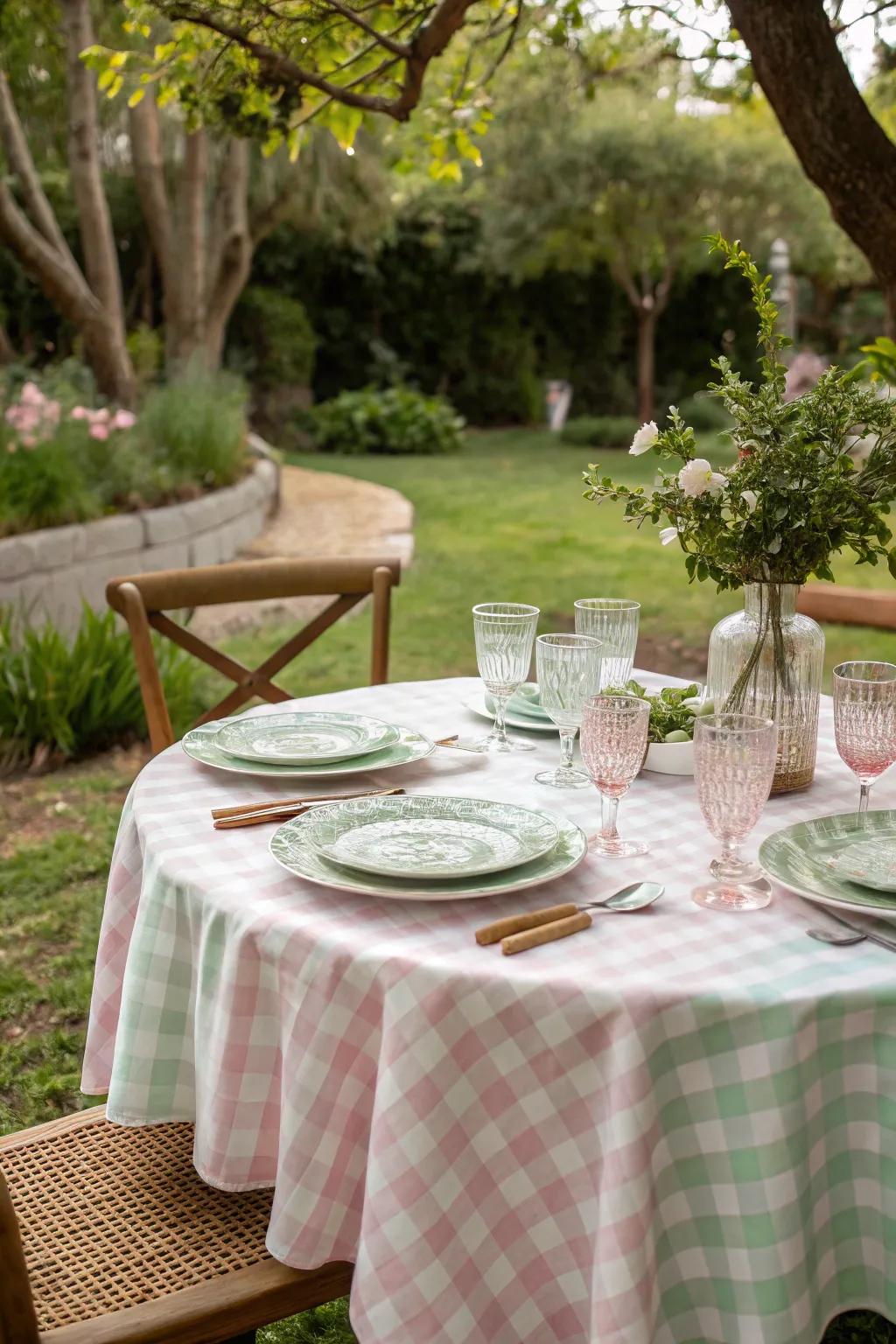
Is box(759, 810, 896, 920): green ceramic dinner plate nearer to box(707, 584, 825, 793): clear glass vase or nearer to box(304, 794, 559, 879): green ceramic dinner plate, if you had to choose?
box(707, 584, 825, 793): clear glass vase

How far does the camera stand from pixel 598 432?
15773 mm

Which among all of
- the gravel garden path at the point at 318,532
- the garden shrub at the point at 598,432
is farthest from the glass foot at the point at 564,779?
the garden shrub at the point at 598,432

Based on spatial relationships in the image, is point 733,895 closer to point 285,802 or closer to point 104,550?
point 285,802

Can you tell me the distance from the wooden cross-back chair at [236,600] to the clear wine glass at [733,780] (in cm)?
129

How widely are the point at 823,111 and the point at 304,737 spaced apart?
1874mm

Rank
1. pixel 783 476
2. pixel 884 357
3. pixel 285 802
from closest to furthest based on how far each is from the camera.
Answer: pixel 783 476 → pixel 285 802 → pixel 884 357

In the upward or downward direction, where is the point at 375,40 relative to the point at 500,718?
upward

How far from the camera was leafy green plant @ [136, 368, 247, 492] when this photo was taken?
24.7ft

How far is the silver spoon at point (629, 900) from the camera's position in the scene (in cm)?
134

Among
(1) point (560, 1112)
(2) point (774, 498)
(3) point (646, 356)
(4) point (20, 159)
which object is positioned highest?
(4) point (20, 159)

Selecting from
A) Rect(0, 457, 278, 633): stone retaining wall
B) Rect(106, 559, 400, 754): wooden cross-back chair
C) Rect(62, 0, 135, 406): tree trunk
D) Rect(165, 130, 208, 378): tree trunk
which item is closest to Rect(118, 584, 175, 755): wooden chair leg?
Rect(106, 559, 400, 754): wooden cross-back chair

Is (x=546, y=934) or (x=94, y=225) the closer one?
(x=546, y=934)

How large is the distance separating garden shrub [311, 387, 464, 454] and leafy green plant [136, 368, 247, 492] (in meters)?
6.35

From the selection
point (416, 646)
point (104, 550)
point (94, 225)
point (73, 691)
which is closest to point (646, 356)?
point (94, 225)
